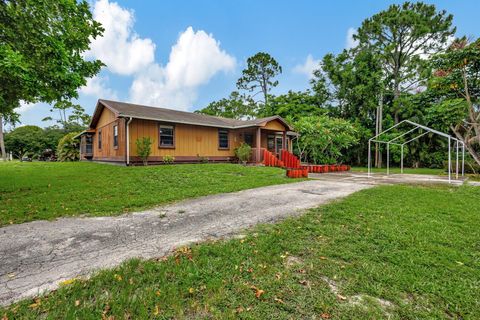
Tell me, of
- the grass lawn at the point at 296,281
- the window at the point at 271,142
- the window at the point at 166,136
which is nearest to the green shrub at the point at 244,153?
the window at the point at 271,142

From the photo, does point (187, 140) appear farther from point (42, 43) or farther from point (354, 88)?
point (354, 88)

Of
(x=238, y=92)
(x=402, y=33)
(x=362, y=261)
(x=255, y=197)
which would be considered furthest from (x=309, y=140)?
(x=238, y=92)

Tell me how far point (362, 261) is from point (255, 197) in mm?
3818

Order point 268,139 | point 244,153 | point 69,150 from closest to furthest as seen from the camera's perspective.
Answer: point 244,153 → point 268,139 → point 69,150

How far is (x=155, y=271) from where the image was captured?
8.11 feet

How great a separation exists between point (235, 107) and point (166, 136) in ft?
72.4

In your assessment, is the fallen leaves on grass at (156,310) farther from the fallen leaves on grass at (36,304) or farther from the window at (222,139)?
the window at (222,139)

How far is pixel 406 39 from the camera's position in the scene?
20.8m

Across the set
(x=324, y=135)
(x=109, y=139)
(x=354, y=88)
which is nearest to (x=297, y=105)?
(x=354, y=88)

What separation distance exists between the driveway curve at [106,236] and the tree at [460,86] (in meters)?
13.5

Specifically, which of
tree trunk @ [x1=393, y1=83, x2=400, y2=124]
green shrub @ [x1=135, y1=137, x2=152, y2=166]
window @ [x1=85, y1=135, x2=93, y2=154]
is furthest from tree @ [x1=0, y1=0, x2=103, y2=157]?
tree trunk @ [x1=393, y1=83, x2=400, y2=124]

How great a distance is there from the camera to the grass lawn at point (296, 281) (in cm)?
190

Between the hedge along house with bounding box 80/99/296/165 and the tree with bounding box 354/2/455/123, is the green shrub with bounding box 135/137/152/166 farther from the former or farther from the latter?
the tree with bounding box 354/2/455/123

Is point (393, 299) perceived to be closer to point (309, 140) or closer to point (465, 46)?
point (309, 140)
